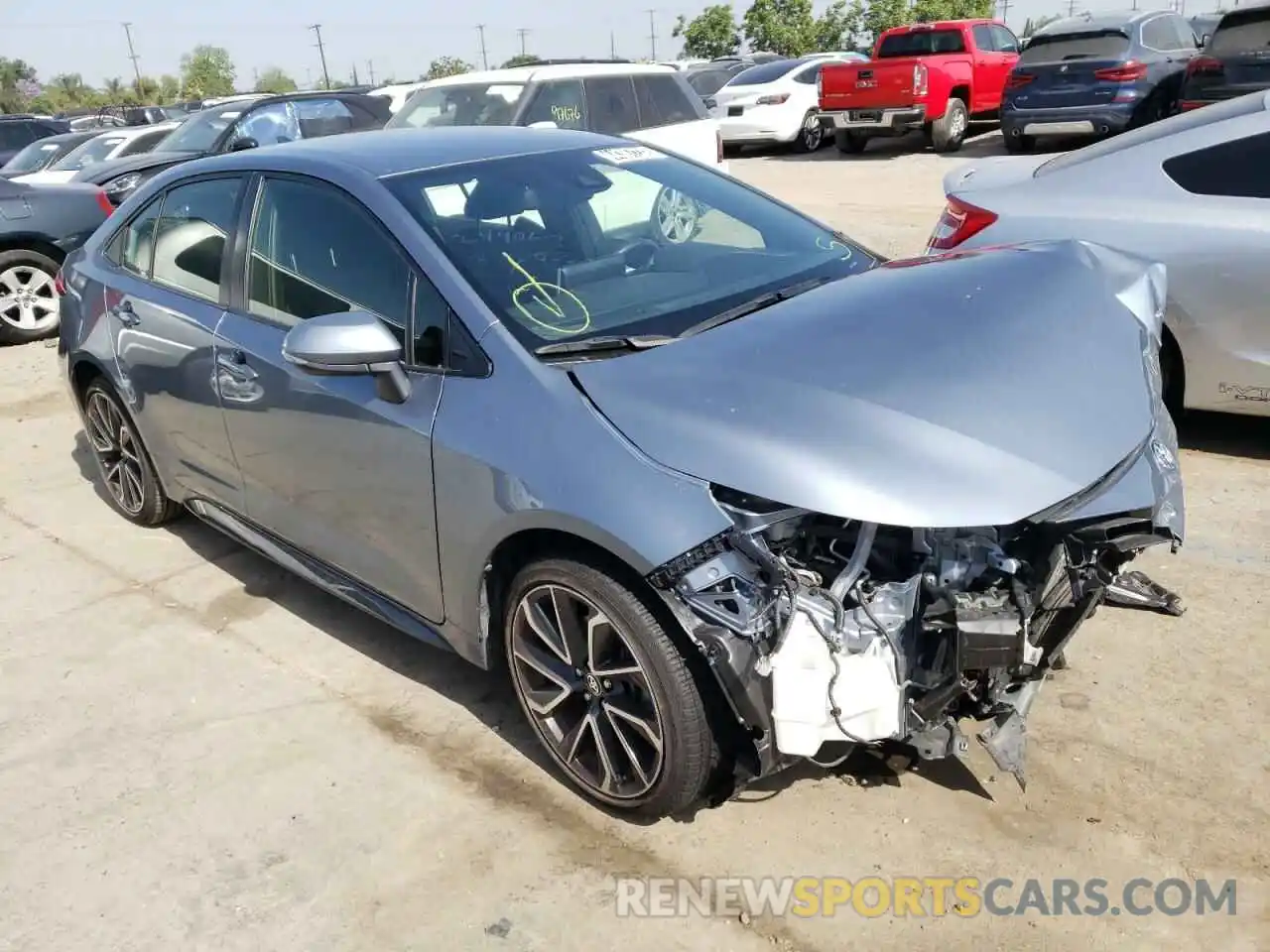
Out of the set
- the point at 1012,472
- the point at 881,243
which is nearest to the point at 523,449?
the point at 1012,472

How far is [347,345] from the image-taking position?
287 cm

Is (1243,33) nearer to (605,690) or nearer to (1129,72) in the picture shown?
(1129,72)

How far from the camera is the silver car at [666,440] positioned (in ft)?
7.96

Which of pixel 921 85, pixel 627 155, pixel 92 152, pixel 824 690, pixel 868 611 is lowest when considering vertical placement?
pixel 824 690

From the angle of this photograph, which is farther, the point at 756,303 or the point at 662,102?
the point at 662,102

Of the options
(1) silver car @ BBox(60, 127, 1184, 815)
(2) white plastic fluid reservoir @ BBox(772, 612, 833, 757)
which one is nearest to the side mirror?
(1) silver car @ BBox(60, 127, 1184, 815)

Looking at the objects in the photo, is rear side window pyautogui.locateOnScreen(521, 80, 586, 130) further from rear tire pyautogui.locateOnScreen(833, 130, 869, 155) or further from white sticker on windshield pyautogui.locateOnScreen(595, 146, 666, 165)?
rear tire pyautogui.locateOnScreen(833, 130, 869, 155)

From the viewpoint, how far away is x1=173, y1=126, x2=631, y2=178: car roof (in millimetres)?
3473

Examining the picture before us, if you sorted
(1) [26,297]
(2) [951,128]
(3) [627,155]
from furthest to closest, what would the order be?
(2) [951,128], (1) [26,297], (3) [627,155]

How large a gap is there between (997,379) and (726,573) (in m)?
0.81

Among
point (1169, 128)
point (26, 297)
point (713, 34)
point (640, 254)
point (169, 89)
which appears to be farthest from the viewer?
point (169, 89)

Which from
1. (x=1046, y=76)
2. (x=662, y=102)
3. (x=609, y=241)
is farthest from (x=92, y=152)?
(x=1046, y=76)

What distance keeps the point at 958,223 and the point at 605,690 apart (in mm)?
3193

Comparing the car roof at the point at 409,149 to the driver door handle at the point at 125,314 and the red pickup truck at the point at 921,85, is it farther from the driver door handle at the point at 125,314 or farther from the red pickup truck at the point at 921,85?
the red pickup truck at the point at 921,85
